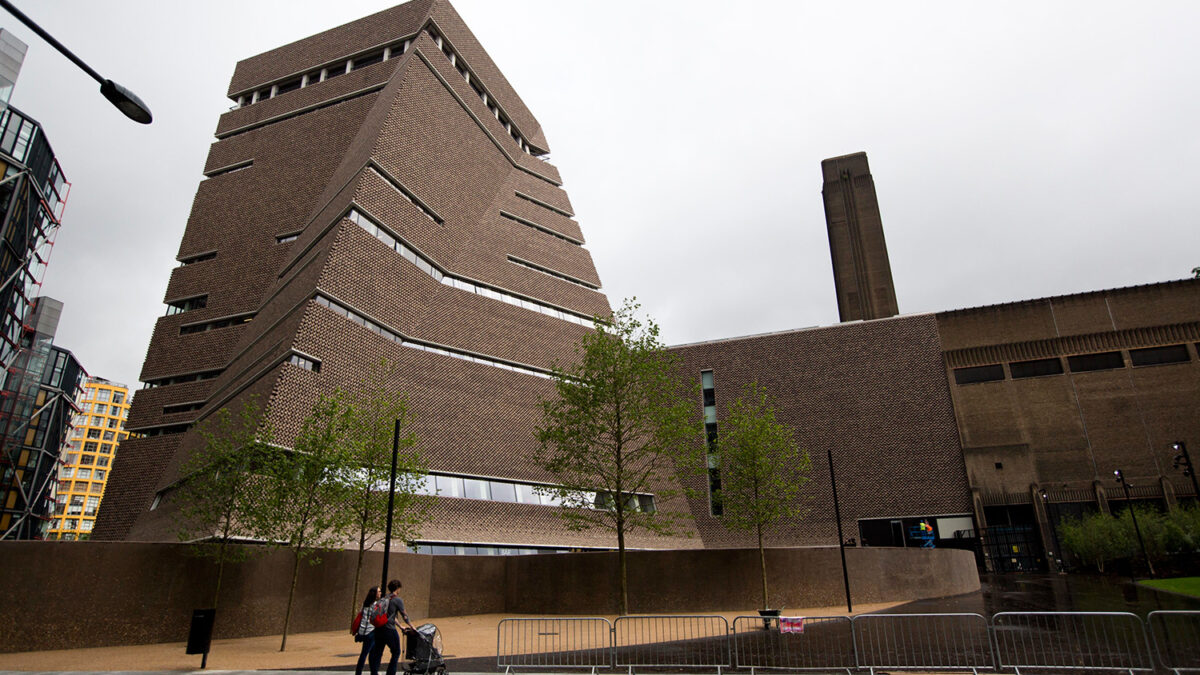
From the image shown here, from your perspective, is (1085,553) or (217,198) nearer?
(1085,553)

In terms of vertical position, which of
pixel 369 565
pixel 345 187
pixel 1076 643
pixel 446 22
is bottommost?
pixel 1076 643

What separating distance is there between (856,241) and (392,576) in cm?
Result: 6435

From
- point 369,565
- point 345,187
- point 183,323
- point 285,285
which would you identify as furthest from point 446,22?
point 369,565

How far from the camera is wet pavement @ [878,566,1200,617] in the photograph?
19219mm

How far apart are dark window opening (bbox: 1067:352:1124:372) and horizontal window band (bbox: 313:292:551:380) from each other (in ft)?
125

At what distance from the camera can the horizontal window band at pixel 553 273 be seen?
136 ft

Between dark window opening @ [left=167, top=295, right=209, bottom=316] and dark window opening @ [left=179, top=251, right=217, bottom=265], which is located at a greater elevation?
dark window opening @ [left=179, top=251, right=217, bottom=265]

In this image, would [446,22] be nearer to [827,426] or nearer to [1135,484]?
[827,426]

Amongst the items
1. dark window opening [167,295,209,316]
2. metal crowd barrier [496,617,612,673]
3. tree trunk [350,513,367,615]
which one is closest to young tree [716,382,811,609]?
metal crowd barrier [496,617,612,673]

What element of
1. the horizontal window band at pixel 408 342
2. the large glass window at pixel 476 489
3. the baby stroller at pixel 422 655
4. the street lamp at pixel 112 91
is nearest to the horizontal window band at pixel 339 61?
the horizontal window band at pixel 408 342

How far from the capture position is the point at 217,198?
42.6 meters

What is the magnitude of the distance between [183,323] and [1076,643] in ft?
143

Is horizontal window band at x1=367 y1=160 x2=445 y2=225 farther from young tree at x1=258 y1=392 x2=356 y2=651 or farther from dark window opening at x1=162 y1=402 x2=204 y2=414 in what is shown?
young tree at x1=258 y1=392 x2=356 y2=651

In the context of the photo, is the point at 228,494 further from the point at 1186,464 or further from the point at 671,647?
the point at 1186,464
